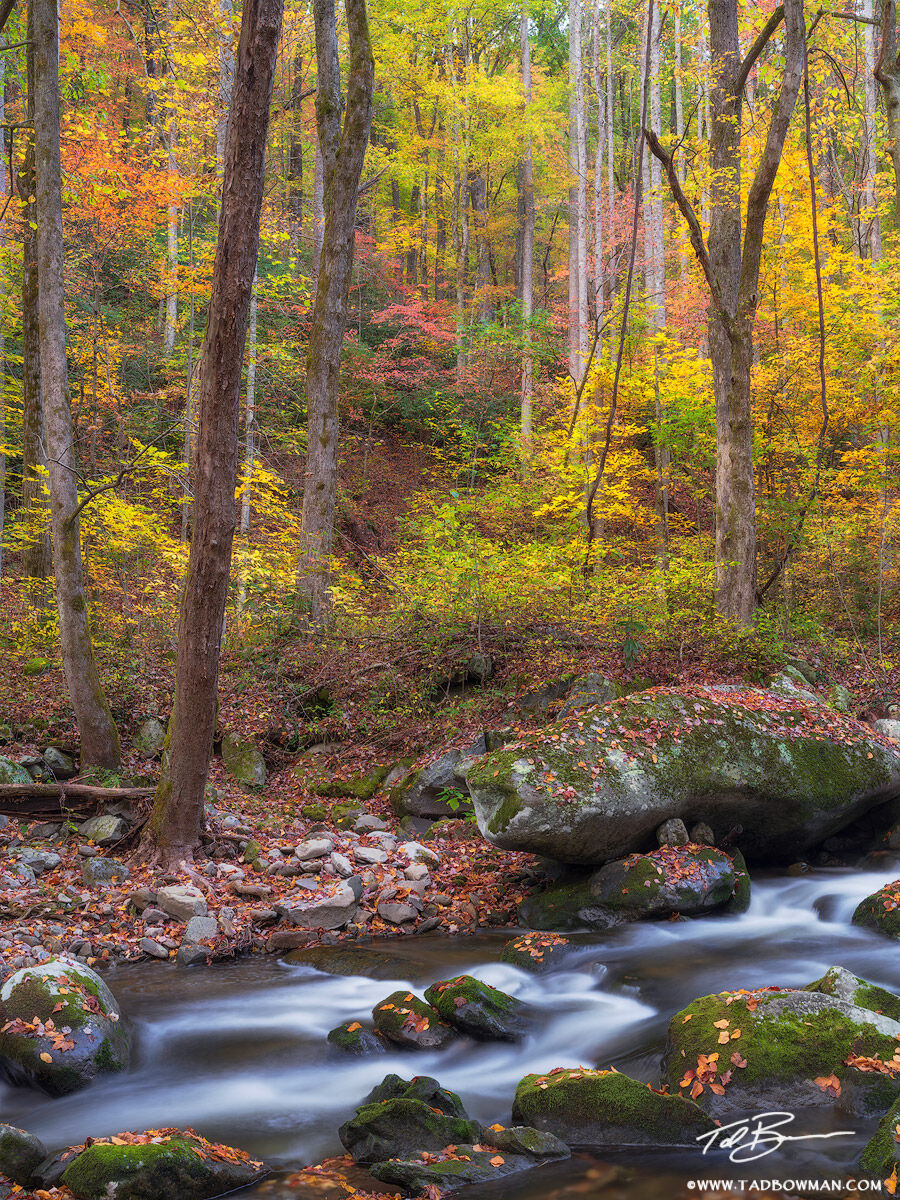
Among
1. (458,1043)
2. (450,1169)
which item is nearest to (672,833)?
(458,1043)

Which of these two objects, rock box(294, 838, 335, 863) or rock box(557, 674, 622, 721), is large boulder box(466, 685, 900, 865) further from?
rock box(294, 838, 335, 863)

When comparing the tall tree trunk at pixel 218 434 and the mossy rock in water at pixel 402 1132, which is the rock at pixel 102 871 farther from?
the mossy rock in water at pixel 402 1132

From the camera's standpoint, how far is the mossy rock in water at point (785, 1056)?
401cm

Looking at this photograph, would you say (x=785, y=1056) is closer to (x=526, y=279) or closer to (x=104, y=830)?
(x=104, y=830)

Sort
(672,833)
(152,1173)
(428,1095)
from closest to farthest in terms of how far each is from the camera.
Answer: (152,1173)
(428,1095)
(672,833)

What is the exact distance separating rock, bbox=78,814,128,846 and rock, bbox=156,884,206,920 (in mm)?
1412

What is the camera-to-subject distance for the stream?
13.3 feet

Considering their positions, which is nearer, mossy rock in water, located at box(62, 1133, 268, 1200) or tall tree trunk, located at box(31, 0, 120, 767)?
mossy rock in water, located at box(62, 1133, 268, 1200)

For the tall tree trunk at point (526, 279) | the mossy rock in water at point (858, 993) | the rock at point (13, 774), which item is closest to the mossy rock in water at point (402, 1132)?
the mossy rock in water at point (858, 993)

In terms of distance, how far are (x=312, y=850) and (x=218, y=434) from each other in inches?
150

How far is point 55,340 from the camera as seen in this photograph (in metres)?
8.21

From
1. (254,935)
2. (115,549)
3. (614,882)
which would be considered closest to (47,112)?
(115,549)

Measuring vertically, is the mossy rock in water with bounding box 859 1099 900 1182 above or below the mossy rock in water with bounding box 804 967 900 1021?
above
